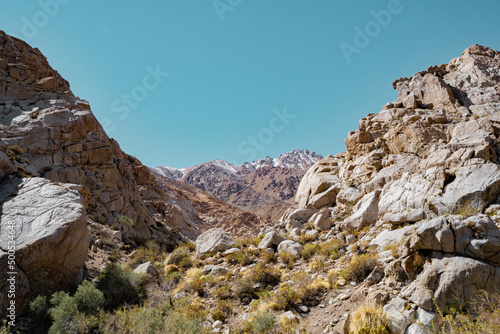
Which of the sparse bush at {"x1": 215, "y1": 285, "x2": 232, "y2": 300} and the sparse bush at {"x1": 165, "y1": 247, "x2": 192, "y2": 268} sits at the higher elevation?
the sparse bush at {"x1": 165, "y1": 247, "x2": 192, "y2": 268}

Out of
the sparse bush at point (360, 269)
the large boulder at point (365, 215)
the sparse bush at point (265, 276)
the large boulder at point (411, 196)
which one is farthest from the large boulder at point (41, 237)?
the large boulder at point (411, 196)

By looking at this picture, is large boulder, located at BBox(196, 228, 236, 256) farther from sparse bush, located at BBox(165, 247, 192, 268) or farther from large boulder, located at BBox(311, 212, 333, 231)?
large boulder, located at BBox(311, 212, 333, 231)

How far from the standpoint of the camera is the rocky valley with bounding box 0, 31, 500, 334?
5031 mm

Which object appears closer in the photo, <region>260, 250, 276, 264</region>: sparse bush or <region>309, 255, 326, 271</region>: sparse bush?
<region>309, 255, 326, 271</region>: sparse bush

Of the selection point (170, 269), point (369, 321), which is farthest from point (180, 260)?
point (369, 321)

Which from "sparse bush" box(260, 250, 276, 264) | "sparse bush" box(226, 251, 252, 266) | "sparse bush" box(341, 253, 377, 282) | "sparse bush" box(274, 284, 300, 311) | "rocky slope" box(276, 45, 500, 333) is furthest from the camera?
"sparse bush" box(226, 251, 252, 266)

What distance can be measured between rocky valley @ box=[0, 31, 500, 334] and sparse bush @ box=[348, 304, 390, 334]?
2 cm

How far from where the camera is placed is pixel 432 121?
43.4ft

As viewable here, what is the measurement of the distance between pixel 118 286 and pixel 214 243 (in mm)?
5180

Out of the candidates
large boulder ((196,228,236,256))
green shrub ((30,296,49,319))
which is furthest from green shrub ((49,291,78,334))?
large boulder ((196,228,236,256))

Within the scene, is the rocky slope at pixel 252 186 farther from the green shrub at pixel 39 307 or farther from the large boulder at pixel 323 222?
the green shrub at pixel 39 307

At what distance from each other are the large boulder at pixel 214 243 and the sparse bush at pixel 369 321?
8.17 meters

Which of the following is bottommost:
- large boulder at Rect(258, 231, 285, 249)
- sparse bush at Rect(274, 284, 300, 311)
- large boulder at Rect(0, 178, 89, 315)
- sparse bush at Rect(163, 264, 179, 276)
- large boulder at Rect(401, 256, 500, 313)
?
large boulder at Rect(401, 256, 500, 313)

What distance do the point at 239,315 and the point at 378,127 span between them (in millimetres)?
14791
